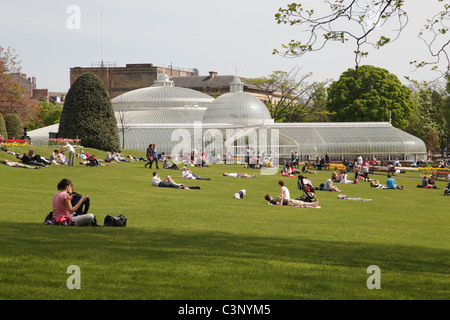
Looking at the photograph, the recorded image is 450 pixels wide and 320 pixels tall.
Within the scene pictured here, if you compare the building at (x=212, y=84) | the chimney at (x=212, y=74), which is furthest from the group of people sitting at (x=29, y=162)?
the chimney at (x=212, y=74)

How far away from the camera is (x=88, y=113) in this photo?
44.4 m

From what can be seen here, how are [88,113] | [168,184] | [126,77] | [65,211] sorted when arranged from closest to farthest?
[65,211]
[168,184]
[88,113]
[126,77]

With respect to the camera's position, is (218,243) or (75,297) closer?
(75,297)

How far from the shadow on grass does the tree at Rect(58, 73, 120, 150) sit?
107 ft

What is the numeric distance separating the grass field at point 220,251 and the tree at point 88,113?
2324cm

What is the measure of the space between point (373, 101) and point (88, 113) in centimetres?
4808

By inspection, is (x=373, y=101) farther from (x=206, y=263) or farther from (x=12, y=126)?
(x=206, y=263)

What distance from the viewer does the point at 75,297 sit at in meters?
7.05

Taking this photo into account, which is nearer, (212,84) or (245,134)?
(245,134)

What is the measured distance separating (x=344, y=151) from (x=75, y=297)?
60567 millimetres

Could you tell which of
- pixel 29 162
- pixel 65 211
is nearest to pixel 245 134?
pixel 29 162

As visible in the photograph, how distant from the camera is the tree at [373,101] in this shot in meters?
82.3

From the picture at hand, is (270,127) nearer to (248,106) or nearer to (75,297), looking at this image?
(248,106)
